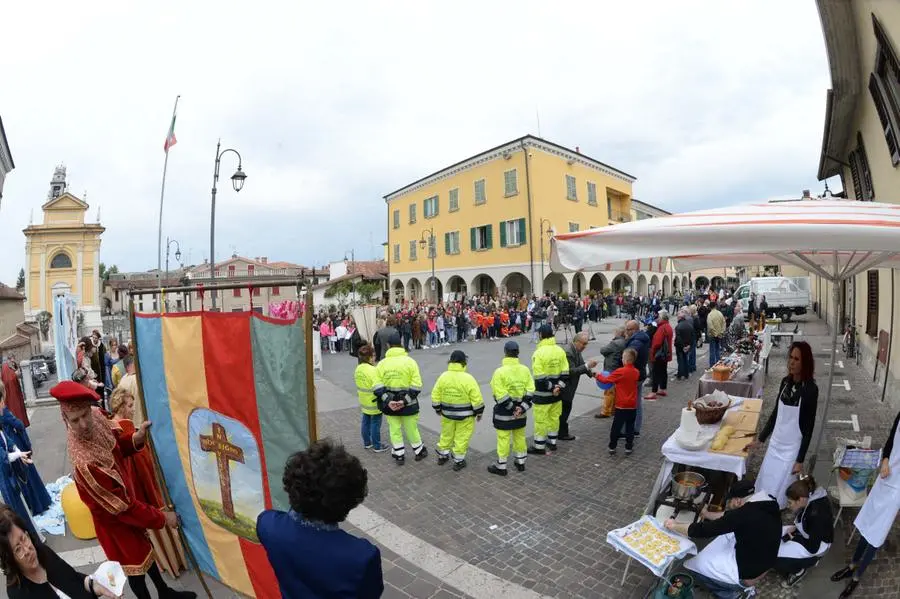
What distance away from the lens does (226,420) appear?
9.52ft

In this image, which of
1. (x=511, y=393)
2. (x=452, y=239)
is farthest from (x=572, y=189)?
(x=511, y=393)

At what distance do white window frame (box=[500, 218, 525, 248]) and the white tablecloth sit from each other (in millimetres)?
24863

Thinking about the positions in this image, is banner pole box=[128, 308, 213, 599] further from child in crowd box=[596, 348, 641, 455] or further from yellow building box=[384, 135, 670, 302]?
yellow building box=[384, 135, 670, 302]

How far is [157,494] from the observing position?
12.3 ft

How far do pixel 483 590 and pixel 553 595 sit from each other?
0.56m

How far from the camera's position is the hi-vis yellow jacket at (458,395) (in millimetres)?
5715

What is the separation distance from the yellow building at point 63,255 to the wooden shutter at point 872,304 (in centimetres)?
5466

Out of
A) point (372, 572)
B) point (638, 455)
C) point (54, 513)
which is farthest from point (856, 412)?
point (54, 513)

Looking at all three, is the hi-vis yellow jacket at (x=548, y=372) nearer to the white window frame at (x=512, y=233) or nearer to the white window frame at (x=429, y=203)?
the white window frame at (x=512, y=233)

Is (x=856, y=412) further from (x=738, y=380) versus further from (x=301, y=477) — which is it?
(x=301, y=477)

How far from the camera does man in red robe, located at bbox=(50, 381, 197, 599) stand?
272cm

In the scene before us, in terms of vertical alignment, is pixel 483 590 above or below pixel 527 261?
below

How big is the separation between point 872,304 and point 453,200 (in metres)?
25.2

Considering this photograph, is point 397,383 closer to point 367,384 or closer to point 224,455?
point 367,384
